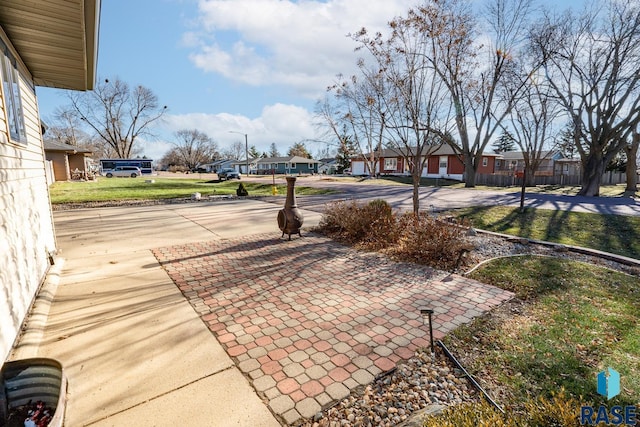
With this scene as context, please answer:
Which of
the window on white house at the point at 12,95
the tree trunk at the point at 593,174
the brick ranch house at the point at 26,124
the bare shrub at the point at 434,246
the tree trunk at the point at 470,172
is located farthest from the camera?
the tree trunk at the point at 470,172

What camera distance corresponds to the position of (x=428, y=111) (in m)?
7.77

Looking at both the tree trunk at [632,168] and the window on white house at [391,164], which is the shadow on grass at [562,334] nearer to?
the tree trunk at [632,168]

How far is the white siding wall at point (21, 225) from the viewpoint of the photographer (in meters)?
2.83

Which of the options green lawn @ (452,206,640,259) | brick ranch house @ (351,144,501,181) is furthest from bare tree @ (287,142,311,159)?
green lawn @ (452,206,640,259)

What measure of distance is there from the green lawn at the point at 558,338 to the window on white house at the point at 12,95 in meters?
5.77

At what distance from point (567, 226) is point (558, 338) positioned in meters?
7.35

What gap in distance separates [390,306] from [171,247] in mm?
4976

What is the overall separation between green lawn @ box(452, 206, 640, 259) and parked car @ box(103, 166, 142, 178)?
4663 centimetres

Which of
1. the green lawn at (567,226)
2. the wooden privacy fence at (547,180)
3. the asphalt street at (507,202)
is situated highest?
the wooden privacy fence at (547,180)

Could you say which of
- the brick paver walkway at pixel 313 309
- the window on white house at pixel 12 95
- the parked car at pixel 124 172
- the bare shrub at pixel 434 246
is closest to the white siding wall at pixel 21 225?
the window on white house at pixel 12 95

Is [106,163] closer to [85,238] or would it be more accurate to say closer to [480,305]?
[85,238]

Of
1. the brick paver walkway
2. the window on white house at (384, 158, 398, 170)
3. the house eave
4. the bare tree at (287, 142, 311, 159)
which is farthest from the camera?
the bare tree at (287, 142, 311, 159)

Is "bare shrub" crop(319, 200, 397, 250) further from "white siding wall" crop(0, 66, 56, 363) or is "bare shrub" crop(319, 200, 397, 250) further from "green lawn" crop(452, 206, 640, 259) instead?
"white siding wall" crop(0, 66, 56, 363)

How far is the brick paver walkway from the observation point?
2.59m
